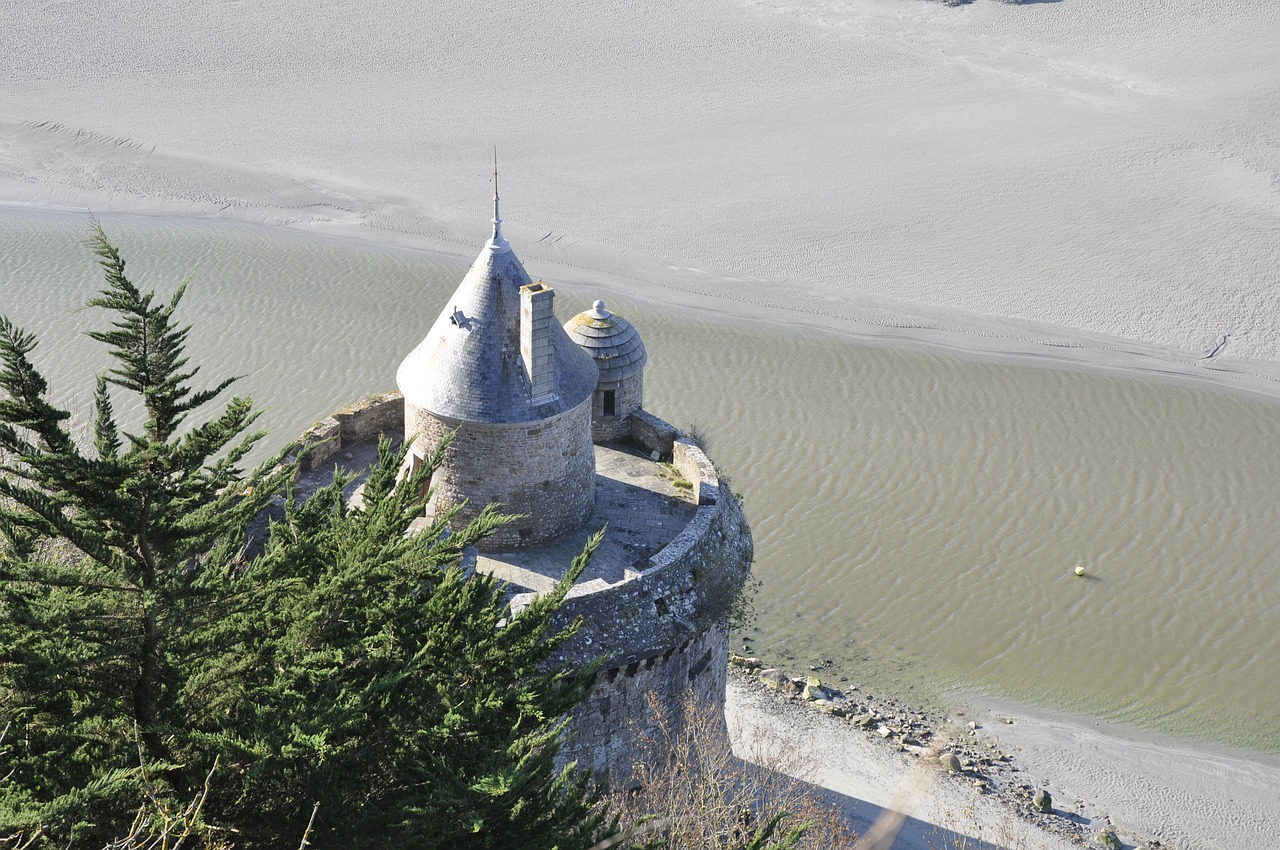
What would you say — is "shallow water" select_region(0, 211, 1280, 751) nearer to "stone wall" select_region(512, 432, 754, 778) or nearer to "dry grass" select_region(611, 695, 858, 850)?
"dry grass" select_region(611, 695, 858, 850)

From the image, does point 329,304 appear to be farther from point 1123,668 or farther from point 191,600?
point 191,600

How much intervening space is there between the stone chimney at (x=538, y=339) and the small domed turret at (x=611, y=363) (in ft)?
7.63

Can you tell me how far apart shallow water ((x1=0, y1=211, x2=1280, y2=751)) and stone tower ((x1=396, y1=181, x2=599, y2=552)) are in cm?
860

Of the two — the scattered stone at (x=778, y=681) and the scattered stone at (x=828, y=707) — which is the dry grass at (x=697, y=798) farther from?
the scattered stone at (x=778, y=681)

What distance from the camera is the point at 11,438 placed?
29.9 feet

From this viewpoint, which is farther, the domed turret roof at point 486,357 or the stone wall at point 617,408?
the stone wall at point 617,408

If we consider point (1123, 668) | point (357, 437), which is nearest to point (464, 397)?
point (357, 437)

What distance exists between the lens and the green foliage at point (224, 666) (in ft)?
30.4

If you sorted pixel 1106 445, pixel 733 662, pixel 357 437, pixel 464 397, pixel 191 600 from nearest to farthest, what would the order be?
1. pixel 191 600
2. pixel 464 397
3. pixel 357 437
4. pixel 733 662
5. pixel 1106 445

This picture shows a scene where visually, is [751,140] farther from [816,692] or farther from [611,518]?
[611,518]

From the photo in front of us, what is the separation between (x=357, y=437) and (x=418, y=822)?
24.9 feet

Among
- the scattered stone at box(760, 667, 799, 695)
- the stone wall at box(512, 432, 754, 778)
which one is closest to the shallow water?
the scattered stone at box(760, 667, 799, 695)

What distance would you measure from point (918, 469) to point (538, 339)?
1412 centimetres

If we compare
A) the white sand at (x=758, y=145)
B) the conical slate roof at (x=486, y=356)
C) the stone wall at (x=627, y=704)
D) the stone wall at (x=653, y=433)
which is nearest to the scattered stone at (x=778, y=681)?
the stone wall at (x=653, y=433)
